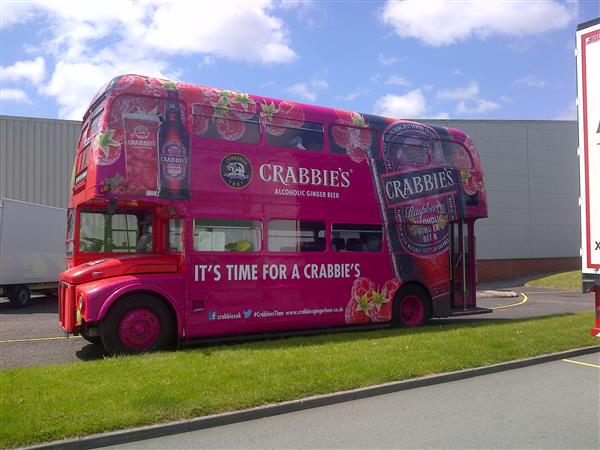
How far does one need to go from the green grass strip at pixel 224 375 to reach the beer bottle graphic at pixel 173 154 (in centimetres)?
265

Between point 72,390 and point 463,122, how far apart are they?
2777cm

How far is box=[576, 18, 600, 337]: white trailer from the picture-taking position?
5191 millimetres

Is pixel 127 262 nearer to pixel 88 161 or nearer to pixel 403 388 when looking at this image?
pixel 88 161

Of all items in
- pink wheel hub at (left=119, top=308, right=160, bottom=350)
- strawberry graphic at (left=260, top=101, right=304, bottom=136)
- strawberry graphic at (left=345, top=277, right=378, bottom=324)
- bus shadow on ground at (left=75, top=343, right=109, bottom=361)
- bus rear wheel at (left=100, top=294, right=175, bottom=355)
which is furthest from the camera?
strawberry graphic at (left=345, top=277, right=378, bottom=324)

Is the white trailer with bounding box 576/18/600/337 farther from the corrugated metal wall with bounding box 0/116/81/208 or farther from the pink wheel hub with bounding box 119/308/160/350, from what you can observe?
the corrugated metal wall with bounding box 0/116/81/208

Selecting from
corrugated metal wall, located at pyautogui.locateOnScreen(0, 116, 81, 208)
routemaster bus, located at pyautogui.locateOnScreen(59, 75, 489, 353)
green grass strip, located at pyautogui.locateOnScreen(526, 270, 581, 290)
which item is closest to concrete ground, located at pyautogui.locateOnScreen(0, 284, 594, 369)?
routemaster bus, located at pyautogui.locateOnScreen(59, 75, 489, 353)

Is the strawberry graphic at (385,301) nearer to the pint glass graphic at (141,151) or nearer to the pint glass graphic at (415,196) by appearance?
the pint glass graphic at (415,196)

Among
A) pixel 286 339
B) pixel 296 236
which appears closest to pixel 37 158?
pixel 296 236

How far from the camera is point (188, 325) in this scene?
8688 mm

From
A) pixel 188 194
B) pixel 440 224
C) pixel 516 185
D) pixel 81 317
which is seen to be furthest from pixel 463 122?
pixel 81 317

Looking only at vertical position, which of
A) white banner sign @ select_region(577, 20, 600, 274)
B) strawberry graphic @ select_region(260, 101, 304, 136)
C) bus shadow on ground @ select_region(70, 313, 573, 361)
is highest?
strawberry graphic @ select_region(260, 101, 304, 136)

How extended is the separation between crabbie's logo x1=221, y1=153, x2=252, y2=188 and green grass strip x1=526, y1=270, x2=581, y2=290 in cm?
2195

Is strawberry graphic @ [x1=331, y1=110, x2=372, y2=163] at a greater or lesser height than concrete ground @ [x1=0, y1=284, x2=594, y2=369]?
greater

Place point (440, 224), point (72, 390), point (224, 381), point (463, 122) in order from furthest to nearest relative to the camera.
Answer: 1. point (463, 122)
2. point (440, 224)
3. point (224, 381)
4. point (72, 390)
